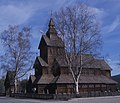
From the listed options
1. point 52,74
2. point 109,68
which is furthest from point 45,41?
point 109,68

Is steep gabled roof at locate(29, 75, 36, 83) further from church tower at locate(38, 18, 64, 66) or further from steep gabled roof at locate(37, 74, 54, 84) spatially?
church tower at locate(38, 18, 64, 66)

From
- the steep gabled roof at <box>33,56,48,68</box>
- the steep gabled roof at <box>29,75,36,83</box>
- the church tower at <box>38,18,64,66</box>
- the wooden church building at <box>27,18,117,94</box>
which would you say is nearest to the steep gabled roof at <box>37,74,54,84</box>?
the wooden church building at <box>27,18,117,94</box>

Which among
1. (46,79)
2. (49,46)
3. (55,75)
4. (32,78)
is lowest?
(46,79)

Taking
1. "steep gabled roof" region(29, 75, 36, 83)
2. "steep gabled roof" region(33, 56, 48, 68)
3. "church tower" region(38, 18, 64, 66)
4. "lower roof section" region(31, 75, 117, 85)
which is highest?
"church tower" region(38, 18, 64, 66)

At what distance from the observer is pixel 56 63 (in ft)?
225

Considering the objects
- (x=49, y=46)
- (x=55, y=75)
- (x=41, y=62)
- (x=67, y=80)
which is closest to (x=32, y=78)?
(x=41, y=62)

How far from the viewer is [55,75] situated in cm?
6925

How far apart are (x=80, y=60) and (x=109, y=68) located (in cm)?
2744

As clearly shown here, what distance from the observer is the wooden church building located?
64625 mm

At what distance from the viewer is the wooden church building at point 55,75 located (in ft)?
212

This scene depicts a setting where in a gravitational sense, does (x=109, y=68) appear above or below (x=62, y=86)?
above

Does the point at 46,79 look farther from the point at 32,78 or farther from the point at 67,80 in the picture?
the point at 32,78

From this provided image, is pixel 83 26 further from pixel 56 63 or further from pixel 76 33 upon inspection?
pixel 56 63

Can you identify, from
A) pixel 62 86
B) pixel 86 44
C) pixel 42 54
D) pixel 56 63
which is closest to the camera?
pixel 86 44
